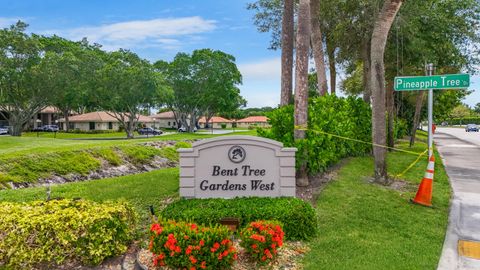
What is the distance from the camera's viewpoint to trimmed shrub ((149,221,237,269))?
14.4 ft

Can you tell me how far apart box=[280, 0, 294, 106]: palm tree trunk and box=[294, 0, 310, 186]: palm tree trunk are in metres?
1.87

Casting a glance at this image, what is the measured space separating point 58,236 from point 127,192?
170 inches

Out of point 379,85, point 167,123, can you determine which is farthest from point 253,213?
point 167,123

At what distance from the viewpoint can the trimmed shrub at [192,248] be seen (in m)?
4.40

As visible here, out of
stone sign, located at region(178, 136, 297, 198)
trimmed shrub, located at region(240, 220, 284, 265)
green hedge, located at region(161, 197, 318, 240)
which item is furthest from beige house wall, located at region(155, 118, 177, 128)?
trimmed shrub, located at region(240, 220, 284, 265)

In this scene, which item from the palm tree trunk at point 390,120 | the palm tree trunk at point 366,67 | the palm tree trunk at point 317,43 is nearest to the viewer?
the palm tree trunk at point 317,43

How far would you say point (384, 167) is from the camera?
33.7ft

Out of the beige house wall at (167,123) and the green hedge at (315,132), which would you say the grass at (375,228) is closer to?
the green hedge at (315,132)

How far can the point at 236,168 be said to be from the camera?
6.68 metres

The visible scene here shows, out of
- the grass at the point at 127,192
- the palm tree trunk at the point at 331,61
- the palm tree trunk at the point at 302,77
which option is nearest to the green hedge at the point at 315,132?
the palm tree trunk at the point at 302,77

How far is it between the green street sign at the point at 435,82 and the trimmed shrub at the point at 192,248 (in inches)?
276

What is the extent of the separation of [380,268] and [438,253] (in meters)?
1.41

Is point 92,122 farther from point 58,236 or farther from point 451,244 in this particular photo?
point 451,244

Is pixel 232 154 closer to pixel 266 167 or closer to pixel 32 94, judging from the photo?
pixel 266 167
